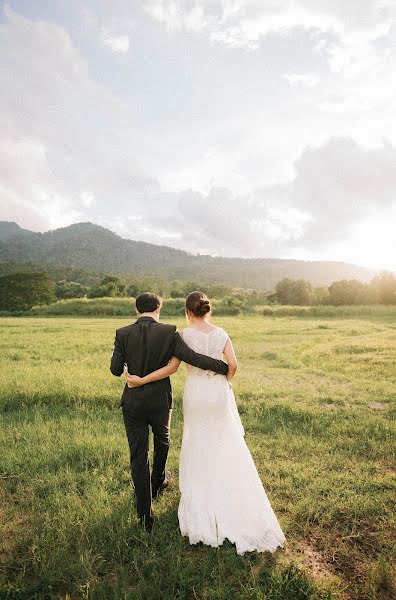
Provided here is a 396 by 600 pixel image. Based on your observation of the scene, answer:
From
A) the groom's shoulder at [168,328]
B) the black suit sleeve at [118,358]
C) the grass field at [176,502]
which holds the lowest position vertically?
the grass field at [176,502]

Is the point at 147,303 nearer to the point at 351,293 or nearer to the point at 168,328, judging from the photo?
the point at 168,328

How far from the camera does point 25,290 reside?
288 ft

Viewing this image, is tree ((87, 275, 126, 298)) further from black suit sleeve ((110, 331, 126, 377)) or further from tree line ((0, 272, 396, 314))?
black suit sleeve ((110, 331, 126, 377))

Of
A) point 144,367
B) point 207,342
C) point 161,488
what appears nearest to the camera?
point 144,367

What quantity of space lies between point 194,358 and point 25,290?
92.0m

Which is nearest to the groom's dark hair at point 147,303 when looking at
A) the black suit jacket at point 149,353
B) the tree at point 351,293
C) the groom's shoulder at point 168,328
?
the black suit jacket at point 149,353

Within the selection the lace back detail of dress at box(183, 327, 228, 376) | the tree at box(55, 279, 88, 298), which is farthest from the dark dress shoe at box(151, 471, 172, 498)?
the tree at box(55, 279, 88, 298)

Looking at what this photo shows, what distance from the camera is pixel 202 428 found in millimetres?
4973

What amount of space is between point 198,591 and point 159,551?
0.78 metres

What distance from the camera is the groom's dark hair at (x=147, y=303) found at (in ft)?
16.5

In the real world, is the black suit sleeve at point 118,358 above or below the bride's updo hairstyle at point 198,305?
below

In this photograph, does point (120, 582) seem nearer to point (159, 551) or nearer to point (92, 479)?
point (159, 551)

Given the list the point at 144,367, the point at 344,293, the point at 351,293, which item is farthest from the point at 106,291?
the point at 144,367

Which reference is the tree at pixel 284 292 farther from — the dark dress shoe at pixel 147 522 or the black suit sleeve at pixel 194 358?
the dark dress shoe at pixel 147 522
